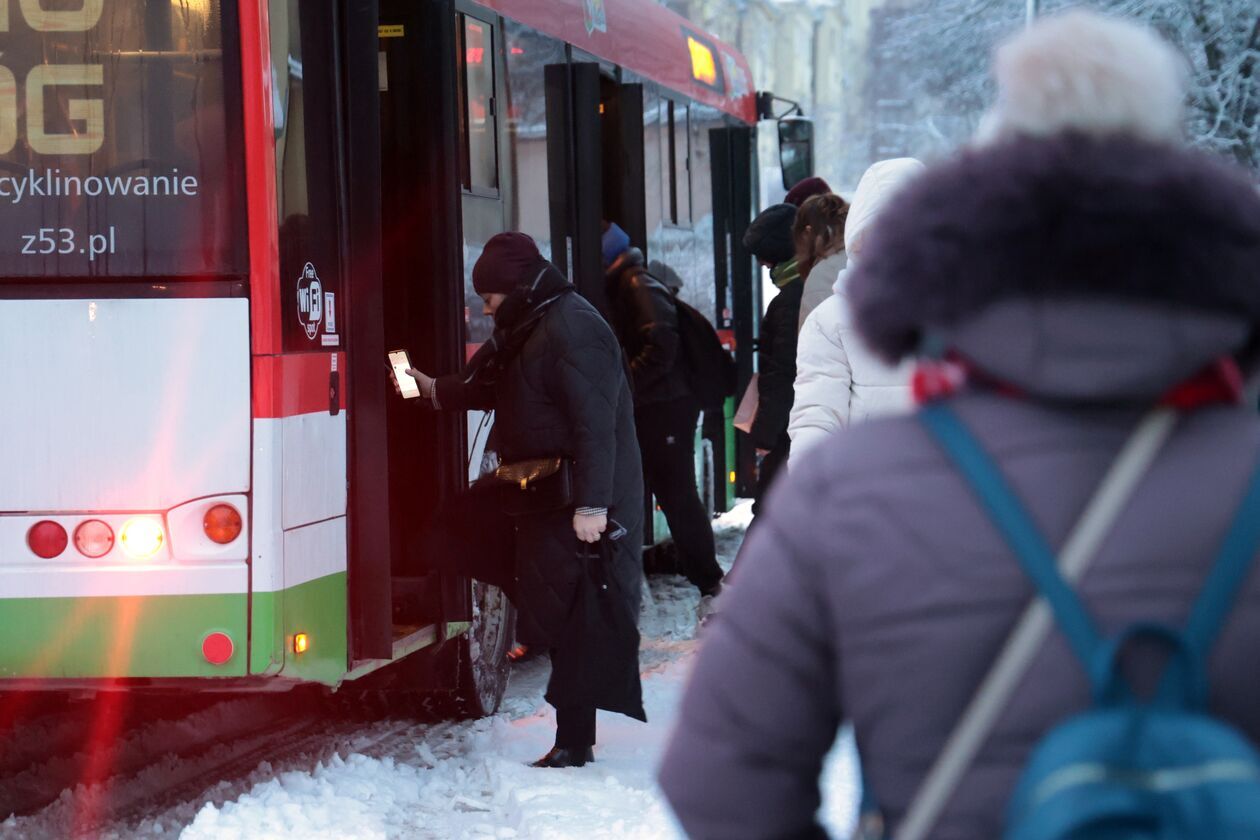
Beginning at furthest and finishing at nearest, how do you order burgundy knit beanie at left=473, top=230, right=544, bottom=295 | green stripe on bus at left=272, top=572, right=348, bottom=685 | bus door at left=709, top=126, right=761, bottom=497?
bus door at left=709, top=126, right=761, bottom=497, burgundy knit beanie at left=473, top=230, right=544, bottom=295, green stripe on bus at left=272, top=572, right=348, bottom=685

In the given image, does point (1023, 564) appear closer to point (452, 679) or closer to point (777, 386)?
point (452, 679)

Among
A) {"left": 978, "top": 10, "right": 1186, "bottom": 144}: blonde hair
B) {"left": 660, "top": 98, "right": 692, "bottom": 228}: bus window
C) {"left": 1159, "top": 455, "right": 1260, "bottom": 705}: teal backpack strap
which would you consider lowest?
{"left": 1159, "top": 455, "right": 1260, "bottom": 705}: teal backpack strap

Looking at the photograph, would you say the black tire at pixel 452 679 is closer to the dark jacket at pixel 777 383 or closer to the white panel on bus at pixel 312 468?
the dark jacket at pixel 777 383

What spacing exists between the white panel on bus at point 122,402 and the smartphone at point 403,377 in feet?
4.66

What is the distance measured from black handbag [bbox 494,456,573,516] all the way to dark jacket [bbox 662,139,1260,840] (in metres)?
4.61

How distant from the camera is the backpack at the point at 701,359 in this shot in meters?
9.39

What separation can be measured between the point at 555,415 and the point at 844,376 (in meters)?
1.72

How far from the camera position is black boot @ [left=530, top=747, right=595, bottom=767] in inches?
256

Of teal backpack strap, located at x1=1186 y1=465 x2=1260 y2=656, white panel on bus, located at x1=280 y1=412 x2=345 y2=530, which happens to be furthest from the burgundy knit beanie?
teal backpack strap, located at x1=1186 y1=465 x2=1260 y2=656

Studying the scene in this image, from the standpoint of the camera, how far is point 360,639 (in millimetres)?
5863

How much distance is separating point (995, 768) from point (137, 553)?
3911 millimetres

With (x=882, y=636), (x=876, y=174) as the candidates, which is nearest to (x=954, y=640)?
(x=882, y=636)

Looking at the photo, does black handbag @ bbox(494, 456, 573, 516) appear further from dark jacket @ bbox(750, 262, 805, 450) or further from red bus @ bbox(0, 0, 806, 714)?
dark jacket @ bbox(750, 262, 805, 450)

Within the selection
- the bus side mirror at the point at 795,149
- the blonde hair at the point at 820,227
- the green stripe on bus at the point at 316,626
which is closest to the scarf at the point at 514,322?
the blonde hair at the point at 820,227
